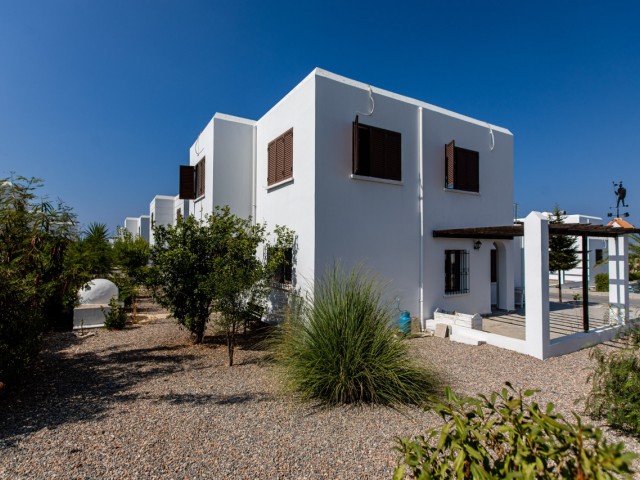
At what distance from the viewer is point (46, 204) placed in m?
7.55

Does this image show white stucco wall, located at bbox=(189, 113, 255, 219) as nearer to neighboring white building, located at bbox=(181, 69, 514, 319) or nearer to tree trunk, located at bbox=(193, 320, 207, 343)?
neighboring white building, located at bbox=(181, 69, 514, 319)

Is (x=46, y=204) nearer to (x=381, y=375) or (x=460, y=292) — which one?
(x=381, y=375)

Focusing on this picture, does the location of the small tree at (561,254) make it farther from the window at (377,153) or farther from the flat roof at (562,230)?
the window at (377,153)

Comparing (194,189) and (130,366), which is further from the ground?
(194,189)

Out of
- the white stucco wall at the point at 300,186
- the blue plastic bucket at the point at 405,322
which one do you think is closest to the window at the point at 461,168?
the blue plastic bucket at the point at 405,322

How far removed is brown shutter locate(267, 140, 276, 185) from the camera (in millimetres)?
11094

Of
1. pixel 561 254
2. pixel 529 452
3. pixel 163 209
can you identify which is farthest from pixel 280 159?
pixel 163 209

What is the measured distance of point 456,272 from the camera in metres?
11.6

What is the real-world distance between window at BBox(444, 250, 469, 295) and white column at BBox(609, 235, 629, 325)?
3.88 metres

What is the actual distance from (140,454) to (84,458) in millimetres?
550

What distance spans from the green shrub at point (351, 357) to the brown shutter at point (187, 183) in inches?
394

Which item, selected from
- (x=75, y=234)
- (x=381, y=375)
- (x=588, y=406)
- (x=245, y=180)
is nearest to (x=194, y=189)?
(x=245, y=180)

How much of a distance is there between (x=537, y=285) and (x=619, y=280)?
446 cm

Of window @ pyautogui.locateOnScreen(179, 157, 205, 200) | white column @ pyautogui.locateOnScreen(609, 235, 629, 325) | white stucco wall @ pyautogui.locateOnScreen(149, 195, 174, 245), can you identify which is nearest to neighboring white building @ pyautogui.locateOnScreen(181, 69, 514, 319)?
window @ pyautogui.locateOnScreen(179, 157, 205, 200)
